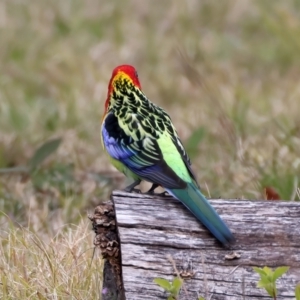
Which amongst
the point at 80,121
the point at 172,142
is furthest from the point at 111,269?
the point at 80,121

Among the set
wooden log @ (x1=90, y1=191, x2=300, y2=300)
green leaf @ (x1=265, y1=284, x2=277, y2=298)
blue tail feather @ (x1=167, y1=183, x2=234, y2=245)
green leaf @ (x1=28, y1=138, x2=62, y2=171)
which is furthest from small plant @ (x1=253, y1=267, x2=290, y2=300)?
green leaf @ (x1=28, y1=138, x2=62, y2=171)

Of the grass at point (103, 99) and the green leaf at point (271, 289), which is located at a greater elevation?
the grass at point (103, 99)

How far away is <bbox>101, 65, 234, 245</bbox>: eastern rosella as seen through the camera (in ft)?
11.0

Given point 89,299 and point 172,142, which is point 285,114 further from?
point 89,299

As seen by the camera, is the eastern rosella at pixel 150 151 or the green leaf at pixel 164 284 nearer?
the green leaf at pixel 164 284

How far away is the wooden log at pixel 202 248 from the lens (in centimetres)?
317

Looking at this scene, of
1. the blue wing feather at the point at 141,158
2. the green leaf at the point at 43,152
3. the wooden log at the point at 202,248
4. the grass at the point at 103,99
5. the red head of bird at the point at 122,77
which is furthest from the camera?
the green leaf at the point at 43,152

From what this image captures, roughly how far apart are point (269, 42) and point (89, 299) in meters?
6.20

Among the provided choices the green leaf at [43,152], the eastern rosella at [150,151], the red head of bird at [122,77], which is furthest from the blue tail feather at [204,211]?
the green leaf at [43,152]

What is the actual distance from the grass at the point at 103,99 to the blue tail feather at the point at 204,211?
57 cm

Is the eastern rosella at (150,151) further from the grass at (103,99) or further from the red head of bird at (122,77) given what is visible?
the grass at (103,99)

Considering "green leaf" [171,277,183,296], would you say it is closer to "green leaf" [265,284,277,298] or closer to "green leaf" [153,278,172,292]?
"green leaf" [153,278,172,292]

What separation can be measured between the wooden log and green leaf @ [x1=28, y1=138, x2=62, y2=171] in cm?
216

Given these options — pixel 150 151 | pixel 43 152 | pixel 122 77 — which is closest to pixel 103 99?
pixel 43 152
